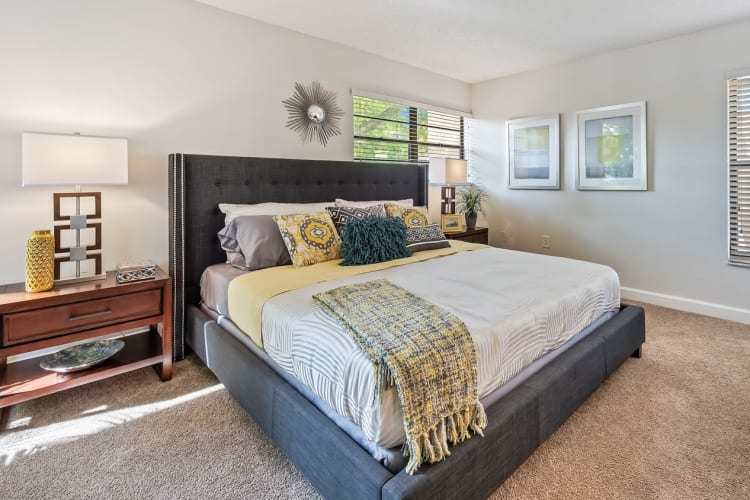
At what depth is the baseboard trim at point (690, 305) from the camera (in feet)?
10.7

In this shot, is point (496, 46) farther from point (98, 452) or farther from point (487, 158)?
point (98, 452)

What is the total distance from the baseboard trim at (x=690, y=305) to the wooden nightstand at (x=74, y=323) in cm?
409

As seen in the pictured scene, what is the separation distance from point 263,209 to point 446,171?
82.2 inches

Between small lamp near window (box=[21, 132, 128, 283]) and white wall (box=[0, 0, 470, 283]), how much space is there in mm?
119

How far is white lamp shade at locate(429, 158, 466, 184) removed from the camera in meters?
4.07

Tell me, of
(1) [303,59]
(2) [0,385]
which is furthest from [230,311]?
(1) [303,59]

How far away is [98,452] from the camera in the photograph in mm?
1705

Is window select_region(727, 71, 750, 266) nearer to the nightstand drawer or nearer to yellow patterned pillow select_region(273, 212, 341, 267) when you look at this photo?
yellow patterned pillow select_region(273, 212, 341, 267)

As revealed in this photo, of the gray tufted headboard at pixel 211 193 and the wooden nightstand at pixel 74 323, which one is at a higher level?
the gray tufted headboard at pixel 211 193

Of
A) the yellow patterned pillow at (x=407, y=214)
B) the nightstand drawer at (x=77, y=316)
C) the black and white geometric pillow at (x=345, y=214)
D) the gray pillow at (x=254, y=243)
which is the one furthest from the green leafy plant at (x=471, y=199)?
the nightstand drawer at (x=77, y=316)

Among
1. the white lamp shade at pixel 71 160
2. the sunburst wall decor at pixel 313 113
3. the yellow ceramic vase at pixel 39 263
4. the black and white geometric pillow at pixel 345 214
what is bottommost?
the yellow ceramic vase at pixel 39 263

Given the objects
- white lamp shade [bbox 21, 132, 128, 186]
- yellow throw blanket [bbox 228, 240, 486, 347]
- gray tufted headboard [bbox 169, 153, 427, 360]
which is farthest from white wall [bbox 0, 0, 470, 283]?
yellow throw blanket [bbox 228, 240, 486, 347]

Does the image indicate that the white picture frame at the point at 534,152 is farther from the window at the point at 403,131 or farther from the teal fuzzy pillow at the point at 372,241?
the teal fuzzy pillow at the point at 372,241

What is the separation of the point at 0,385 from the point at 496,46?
4.28m
